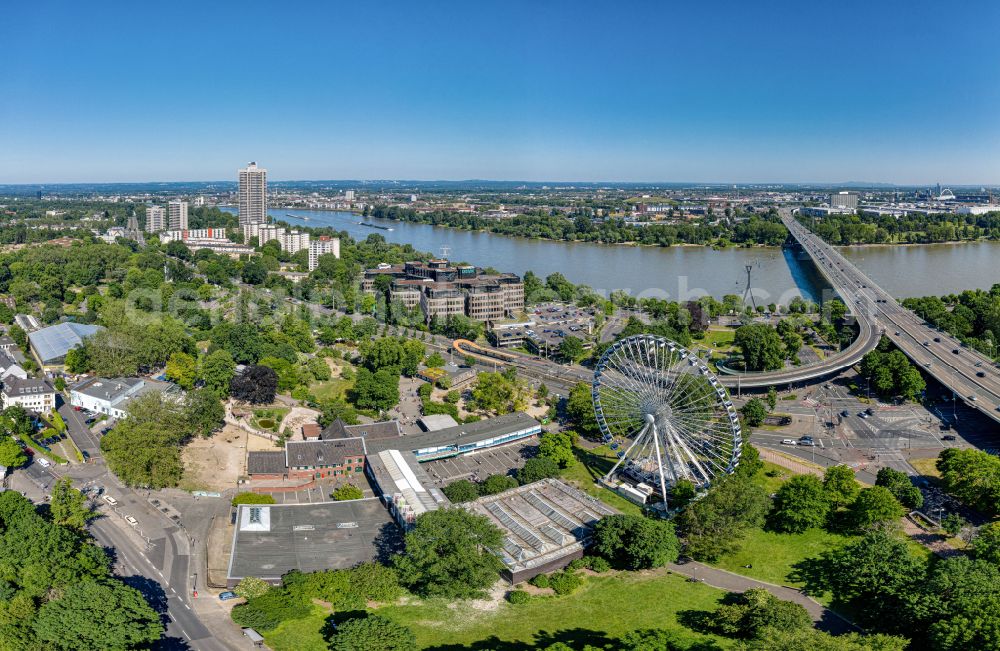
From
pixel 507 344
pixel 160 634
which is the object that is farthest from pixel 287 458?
pixel 507 344

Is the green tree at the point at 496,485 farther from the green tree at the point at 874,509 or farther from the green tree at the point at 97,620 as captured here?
the green tree at the point at 874,509

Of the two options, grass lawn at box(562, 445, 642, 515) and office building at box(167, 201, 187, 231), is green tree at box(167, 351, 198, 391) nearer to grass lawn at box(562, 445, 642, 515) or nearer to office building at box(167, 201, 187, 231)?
grass lawn at box(562, 445, 642, 515)

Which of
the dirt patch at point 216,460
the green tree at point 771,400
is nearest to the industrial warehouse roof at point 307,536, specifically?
the dirt patch at point 216,460

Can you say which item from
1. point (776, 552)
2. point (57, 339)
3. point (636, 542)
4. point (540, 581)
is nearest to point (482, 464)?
point (540, 581)

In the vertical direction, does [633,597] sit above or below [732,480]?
below

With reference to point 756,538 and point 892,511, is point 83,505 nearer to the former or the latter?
point 756,538
